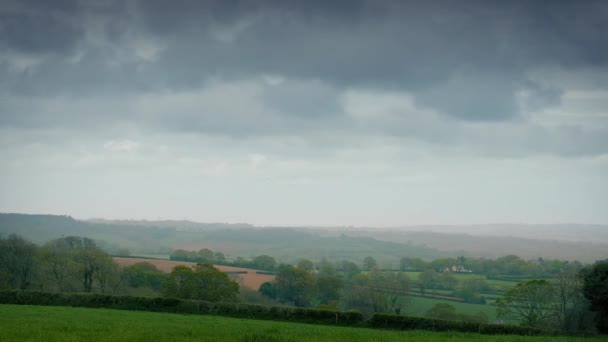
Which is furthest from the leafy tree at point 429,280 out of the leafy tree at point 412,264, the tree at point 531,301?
the tree at point 531,301

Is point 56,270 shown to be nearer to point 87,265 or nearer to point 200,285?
point 87,265

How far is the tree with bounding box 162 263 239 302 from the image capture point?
57438 millimetres

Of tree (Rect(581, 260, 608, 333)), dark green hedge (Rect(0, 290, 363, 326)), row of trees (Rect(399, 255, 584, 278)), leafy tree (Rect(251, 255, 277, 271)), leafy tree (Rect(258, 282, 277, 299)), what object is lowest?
leafy tree (Rect(258, 282, 277, 299))

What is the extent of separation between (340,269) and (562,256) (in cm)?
5452

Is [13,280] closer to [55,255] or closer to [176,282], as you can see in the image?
[55,255]

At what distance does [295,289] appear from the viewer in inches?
3063

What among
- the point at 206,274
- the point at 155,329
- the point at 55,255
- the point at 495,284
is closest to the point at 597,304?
the point at 155,329

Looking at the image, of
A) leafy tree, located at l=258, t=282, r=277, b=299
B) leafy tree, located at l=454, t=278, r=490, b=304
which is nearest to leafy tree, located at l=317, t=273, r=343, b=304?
leafy tree, located at l=258, t=282, r=277, b=299

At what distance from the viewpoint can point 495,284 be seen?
88188mm

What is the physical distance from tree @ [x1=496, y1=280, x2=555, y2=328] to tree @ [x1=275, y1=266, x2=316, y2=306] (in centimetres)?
3510

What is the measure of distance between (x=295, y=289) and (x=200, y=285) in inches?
925

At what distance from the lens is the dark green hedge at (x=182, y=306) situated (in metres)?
35.0

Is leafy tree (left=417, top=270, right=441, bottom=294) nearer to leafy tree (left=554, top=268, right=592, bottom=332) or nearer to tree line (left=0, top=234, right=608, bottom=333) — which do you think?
tree line (left=0, top=234, right=608, bottom=333)

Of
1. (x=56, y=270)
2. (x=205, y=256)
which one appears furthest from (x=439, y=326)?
(x=205, y=256)
